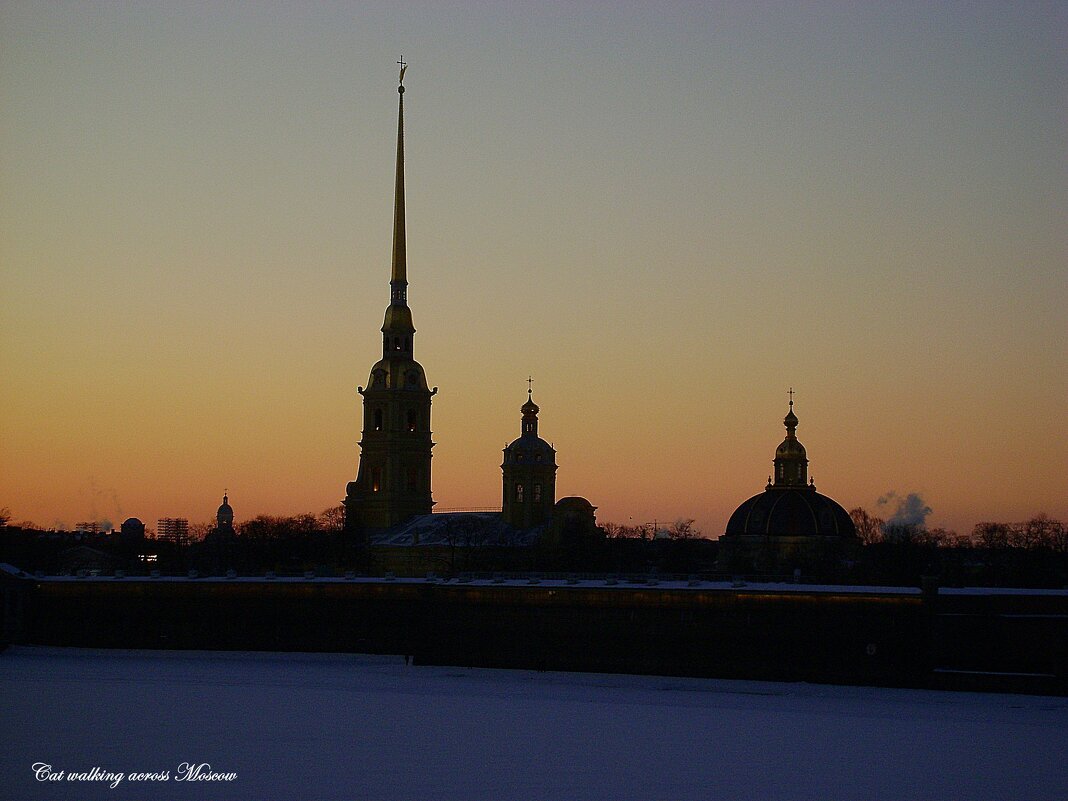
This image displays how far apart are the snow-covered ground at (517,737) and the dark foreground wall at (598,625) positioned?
5.58ft

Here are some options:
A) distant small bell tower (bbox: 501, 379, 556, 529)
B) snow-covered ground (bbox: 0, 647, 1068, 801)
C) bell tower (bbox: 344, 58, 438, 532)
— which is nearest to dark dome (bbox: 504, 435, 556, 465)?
distant small bell tower (bbox: 501, 379, 556, 529)

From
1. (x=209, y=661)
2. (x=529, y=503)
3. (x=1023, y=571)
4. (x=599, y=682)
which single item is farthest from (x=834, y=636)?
(x=529, y=503)

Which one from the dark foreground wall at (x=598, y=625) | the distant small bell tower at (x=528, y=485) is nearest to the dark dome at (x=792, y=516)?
the distant small bell tower at (x=528, y=485)

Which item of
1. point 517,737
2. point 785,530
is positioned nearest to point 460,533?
point 785,530

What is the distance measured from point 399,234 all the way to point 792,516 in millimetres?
41046

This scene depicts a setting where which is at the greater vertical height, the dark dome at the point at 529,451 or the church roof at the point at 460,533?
the dark dome at the point at 529,451

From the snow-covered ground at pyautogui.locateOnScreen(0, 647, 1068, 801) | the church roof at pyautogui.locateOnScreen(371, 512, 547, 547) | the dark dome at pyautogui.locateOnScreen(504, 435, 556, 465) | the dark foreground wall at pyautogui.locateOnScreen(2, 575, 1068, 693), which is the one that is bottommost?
the snow-covered ground at pyautogui.locateOnScreen(0, 647, 1068, 801)

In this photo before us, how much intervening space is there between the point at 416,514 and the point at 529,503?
11698 millimetres

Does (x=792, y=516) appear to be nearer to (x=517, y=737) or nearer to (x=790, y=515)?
(x=790, y=515)

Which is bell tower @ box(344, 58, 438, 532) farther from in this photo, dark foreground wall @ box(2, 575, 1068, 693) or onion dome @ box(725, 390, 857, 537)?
dark foreground wall @ box(2, 575, 1068, 693)

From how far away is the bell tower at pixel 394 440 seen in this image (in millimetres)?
128250

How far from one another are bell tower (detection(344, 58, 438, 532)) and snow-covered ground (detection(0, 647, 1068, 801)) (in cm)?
6377

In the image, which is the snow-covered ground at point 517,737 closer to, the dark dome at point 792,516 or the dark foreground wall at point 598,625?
the dark foreground wall at point 598,625

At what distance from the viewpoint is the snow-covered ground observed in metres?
36.9
